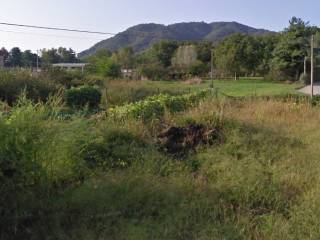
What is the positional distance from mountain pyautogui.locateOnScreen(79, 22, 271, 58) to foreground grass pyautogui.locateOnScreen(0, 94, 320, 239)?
61.2 metres

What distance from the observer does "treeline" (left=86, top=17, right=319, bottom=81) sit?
2418 inches

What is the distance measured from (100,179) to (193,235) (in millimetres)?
1727

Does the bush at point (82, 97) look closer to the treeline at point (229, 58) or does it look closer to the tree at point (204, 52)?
the treeline at point (229, 58)

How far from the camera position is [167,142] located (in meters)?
7.64

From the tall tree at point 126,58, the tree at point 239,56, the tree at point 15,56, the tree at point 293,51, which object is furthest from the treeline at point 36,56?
the tree at point 293,51

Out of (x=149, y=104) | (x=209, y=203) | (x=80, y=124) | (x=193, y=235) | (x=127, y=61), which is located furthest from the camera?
(x=127, y=61)

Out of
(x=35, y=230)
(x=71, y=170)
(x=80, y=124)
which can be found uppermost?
(x=80, y=124)

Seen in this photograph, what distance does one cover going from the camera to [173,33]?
96000 mm

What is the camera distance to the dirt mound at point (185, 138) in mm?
7574

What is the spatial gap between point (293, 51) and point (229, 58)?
1253 centimetres

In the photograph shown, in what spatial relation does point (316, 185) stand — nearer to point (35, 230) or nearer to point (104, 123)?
point (35, 230)

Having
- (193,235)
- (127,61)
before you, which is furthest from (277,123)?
(127,61)

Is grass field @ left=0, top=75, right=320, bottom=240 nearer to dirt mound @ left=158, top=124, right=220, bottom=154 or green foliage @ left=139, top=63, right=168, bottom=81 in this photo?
dirt mound @ left=158, top=124, right=220, bottom=154

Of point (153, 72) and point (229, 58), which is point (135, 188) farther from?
point (229, 58)
